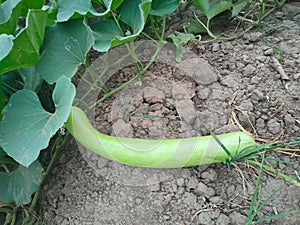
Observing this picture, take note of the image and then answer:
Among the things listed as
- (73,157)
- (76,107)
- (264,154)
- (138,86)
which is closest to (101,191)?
(73,157)

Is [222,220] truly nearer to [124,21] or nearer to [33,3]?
[124,21]

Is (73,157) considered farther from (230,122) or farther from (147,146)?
(230,122)

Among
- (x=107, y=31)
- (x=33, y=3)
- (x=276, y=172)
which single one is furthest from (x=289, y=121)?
(x=33, y=3)

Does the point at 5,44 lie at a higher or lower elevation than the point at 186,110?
higher

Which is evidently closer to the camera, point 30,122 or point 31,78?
point 30,122

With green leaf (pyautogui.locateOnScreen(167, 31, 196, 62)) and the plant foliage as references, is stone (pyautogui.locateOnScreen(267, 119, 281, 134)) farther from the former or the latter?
the plant foliage

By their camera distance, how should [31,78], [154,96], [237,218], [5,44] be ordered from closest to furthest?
[5,44] → [237,218] → [31,78] → [154,96]
